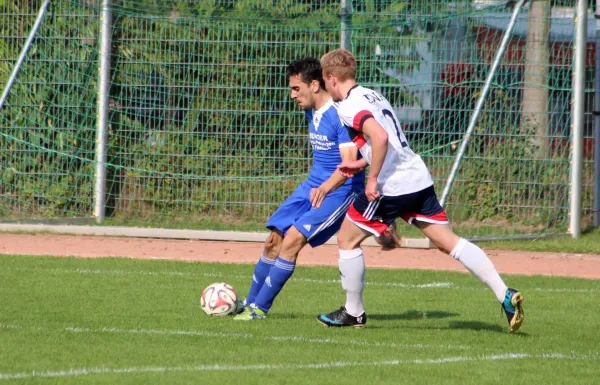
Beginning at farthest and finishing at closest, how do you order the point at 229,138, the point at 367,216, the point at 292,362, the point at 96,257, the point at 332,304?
1. the point at 229,138
2. the point at 96,257
3. the point at 332,304
4. the point at 367,216
5. the point at 292,362

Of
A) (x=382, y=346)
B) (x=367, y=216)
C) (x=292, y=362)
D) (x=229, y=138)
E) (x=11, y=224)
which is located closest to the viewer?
(x=292, y=362)

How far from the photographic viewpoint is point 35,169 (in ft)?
49.4

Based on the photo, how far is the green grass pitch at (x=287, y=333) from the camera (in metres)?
5.42

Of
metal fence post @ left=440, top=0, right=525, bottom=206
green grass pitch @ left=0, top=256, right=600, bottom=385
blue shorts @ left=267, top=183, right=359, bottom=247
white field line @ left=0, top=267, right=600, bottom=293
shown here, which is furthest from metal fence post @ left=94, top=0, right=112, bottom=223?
blue shorts @ left=267, top=183, right=359, bottom=247

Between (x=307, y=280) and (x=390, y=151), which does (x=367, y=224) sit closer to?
(x=390, y=151)

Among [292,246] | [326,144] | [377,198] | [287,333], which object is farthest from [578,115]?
[287,333]

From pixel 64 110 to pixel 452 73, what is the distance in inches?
227

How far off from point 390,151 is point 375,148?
Answer: 0.94 feet

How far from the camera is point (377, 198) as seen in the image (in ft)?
22.1

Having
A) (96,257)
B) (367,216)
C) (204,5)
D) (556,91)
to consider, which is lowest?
(96,257)

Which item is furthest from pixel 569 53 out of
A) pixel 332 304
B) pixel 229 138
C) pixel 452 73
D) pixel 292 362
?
pixel 292 362

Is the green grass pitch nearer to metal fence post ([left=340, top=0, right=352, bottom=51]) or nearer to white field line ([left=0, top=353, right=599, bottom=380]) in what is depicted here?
white field line ([left=0, top=353, right=599, bottom=380])

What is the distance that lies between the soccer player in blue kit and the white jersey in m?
0.38

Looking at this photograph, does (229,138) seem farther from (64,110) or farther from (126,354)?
(126,354)
